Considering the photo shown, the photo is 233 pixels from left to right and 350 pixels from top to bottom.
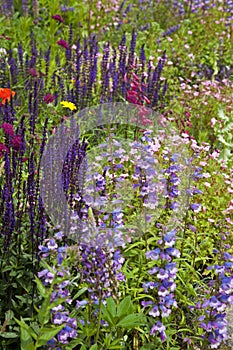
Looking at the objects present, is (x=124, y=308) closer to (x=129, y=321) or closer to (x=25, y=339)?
(x=129, y=321)

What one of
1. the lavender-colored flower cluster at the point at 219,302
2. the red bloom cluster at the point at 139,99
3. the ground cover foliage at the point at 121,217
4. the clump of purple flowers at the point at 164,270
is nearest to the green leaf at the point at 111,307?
the ground cover foliage at the point at 121,217

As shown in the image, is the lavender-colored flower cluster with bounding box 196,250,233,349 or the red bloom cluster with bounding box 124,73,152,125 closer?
the lavender-colored flower cluster with bounding box 196,250,233,349

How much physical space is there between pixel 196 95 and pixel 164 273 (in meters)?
3.15

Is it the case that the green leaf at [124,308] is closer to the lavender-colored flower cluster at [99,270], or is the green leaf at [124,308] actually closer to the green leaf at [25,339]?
the lavender-colored flower cluster at [99,270]

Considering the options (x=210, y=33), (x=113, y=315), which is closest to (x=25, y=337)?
(x=113, y=315)

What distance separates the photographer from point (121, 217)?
2.96 metres

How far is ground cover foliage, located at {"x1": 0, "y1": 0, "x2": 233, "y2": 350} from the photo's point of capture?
8.43ft

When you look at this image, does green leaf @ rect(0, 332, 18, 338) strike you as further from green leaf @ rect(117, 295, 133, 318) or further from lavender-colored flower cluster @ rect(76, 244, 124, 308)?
green leaf @ rect(117, 295, 133, 318)

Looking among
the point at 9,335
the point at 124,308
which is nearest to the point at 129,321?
the point at 124,308

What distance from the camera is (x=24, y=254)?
2.91 metres

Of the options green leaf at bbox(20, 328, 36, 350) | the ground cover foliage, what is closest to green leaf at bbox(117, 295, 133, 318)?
the ground cover foliage

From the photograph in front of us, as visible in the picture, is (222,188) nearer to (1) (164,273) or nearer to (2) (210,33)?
(1) (164,273)

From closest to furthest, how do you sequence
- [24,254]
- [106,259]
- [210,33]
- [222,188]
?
1. [106,259]
2. [24,254]
3. [222,188]
4. [210,33]

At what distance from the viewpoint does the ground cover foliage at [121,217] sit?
2570mm
